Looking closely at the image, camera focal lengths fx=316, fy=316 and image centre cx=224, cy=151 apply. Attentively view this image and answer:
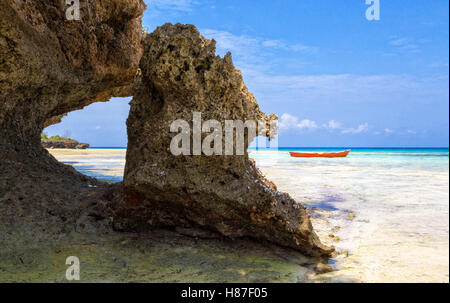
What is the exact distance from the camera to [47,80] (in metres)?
4.24

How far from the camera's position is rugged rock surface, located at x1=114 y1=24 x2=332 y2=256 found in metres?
3.27

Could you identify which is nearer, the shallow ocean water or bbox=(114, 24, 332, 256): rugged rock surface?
the shallow ocean water

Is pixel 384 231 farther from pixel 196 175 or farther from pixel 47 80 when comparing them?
pixel 47 80

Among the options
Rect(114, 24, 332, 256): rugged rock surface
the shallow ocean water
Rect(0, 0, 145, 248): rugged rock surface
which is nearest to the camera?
the shallow ocean water

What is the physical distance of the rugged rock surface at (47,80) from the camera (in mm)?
3609

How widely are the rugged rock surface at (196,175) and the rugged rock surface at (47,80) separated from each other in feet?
3.37

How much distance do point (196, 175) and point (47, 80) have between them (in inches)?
102

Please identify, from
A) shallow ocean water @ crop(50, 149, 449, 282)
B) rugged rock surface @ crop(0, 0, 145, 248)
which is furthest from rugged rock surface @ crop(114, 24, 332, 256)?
rugged rock surface @ crop(0, 0, 145, 248)

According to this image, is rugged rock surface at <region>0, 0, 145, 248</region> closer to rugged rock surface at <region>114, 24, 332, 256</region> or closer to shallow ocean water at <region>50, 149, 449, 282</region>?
rugged rock surface at <region>114, 24, 332, 256</region>

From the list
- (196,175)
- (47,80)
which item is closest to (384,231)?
(196,175)

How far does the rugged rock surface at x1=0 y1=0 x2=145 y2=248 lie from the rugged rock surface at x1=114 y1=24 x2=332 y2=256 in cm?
103

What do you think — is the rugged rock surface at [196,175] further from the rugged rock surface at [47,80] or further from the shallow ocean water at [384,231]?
the rugged rock surface at [47,80]

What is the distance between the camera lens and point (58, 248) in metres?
3.13

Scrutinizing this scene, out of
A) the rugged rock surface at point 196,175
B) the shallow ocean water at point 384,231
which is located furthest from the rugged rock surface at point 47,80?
the shallow ocean water at point 384,231
